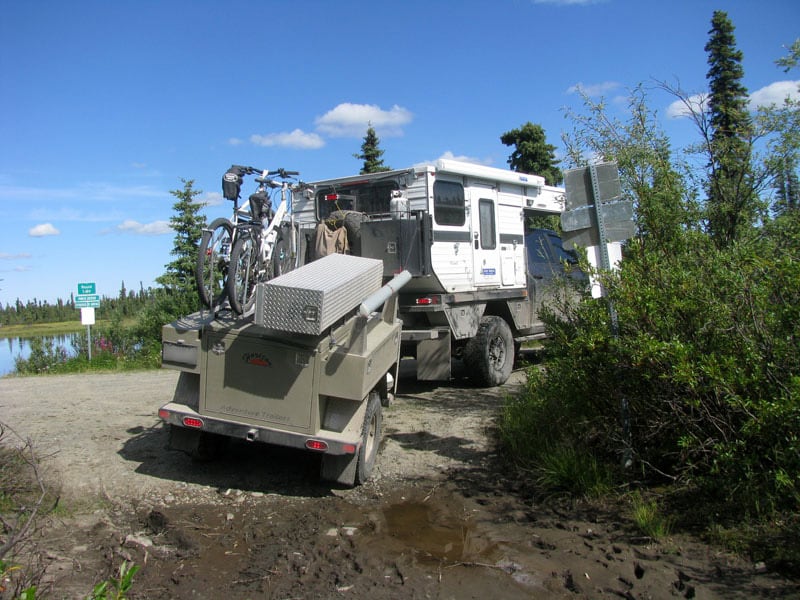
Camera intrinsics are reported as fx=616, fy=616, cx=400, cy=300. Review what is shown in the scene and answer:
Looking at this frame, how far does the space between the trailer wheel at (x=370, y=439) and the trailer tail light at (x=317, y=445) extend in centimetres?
52

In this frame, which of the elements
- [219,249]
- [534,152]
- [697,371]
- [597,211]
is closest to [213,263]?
[219,249]

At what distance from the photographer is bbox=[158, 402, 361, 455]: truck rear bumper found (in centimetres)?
499

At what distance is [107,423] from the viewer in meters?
7.66

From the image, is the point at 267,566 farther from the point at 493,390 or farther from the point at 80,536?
the point at 493,390

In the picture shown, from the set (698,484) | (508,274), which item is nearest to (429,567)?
(698,484)

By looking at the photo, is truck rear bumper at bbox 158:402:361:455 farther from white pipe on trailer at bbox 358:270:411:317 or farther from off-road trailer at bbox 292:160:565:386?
off-road trailer at bbox 292:160:565:386

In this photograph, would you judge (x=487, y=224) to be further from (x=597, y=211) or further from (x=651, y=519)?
(x=651, y=519)

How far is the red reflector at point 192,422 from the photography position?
532 cm

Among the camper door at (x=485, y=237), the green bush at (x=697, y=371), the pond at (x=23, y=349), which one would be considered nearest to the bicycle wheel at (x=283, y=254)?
the green bush at (x=697, y=371)

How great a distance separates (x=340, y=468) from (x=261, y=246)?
94.6 inches

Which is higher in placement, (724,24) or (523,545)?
(724,24)

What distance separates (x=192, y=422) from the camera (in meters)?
5.34

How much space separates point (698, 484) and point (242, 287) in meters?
4.24

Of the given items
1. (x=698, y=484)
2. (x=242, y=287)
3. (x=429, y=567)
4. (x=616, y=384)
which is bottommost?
(x=429, y=567)
